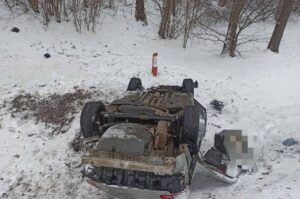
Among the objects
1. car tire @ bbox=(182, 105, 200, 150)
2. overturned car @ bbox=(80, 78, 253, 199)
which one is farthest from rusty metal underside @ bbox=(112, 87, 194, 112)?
car tire @ bbox=(182, 105, 200, 150)

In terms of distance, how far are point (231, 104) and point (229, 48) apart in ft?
11.5

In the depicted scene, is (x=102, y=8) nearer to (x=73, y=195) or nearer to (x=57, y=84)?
(x=57, y=84)

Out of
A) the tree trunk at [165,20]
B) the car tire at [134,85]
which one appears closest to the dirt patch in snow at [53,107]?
the car tire at [134,85]

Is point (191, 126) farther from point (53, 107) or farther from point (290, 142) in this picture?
point (53, 107)

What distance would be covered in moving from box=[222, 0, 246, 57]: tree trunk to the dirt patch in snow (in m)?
5.12

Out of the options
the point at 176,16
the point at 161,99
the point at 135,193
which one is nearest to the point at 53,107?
the point at 161,99

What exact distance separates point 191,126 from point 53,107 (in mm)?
3821

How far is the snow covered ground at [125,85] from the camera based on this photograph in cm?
668

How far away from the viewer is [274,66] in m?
11.4

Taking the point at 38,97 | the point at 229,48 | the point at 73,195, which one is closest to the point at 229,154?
the point at 73,195

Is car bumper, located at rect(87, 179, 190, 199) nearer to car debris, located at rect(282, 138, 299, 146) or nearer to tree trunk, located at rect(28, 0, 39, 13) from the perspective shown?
car debris, located at rect(282, 138, 299, 146)

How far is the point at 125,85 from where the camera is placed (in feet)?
32.1

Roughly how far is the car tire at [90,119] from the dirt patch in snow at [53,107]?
1730 millimetres

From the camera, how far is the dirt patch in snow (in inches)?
328
